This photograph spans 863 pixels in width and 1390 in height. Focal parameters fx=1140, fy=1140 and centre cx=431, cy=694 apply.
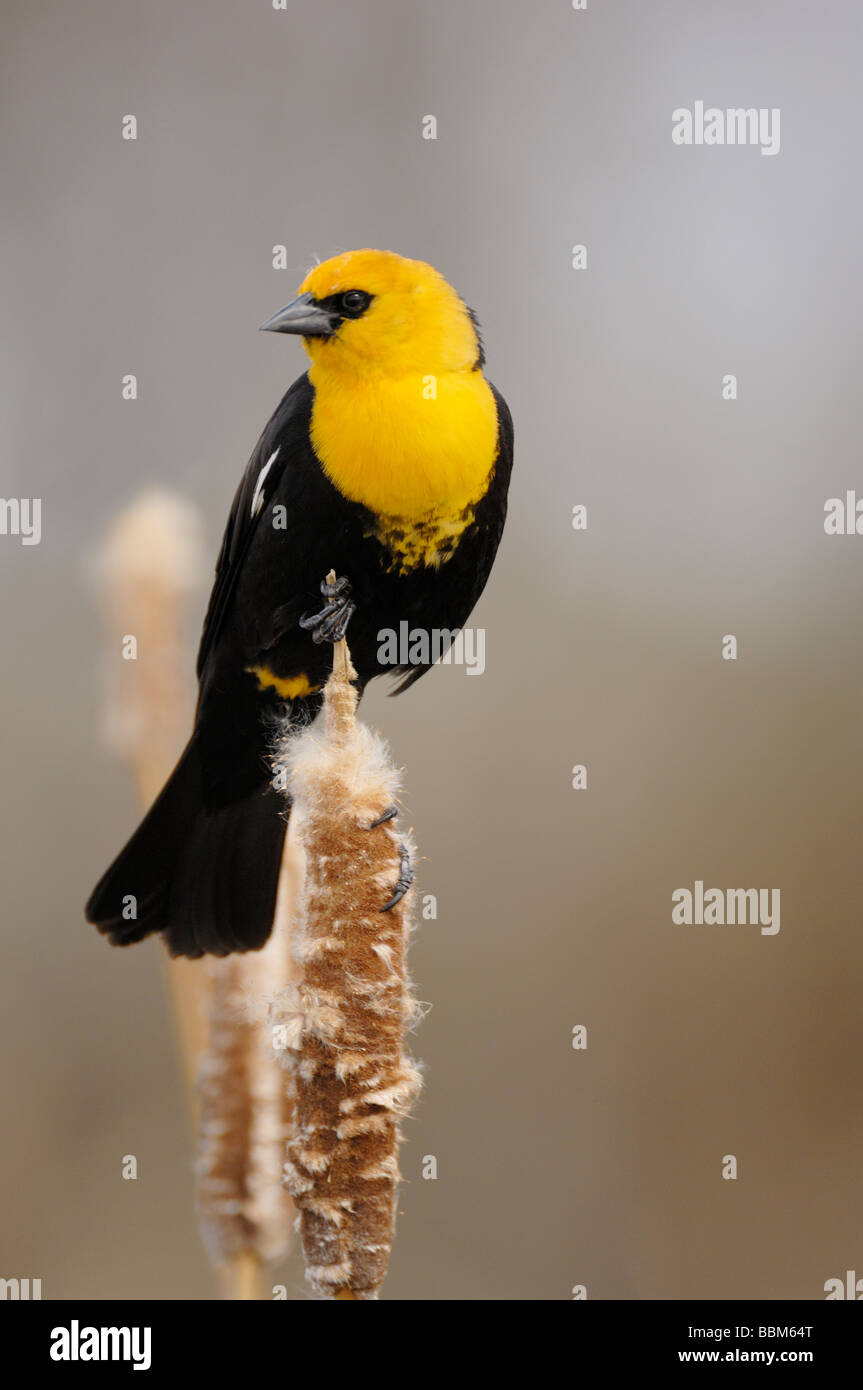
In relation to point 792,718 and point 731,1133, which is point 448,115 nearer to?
point 792,718

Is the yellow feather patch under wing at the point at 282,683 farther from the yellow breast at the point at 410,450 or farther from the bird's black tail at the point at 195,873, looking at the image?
the yellow breast at the point at 410,450

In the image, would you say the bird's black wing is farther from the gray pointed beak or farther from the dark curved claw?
the dark curved claw

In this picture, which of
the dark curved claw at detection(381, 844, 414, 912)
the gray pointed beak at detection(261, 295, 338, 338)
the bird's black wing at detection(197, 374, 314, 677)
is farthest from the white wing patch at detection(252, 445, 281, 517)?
the dark curved claw at detection(381, 844, 414, 912)

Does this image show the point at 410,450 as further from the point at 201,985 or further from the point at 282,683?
the point at 201,985

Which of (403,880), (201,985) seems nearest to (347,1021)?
(403,880)

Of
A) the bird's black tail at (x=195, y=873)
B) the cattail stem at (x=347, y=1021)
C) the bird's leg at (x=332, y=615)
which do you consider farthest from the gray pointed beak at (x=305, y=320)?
the cattail stem at (x=347, y=1021)

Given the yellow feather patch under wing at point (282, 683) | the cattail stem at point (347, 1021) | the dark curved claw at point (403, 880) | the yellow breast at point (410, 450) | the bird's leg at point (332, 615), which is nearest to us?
the cattail stem at point (347, 1021)
